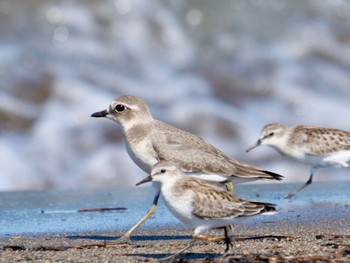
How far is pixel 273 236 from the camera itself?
271 inches

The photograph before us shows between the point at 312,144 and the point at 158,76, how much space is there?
7.29m

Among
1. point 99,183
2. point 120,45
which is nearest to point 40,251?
point 99,183

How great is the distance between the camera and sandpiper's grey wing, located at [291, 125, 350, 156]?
997 centimetres

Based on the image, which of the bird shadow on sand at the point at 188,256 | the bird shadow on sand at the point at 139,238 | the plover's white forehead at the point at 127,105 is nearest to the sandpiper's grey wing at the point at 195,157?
the plover's white forehead at the point at 127,105

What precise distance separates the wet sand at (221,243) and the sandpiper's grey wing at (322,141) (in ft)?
5.19

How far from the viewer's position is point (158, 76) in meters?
16.9

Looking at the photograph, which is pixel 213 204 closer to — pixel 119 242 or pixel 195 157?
pixel 119 242

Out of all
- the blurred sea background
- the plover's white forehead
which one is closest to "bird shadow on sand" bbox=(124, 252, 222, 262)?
the plover's white forehead

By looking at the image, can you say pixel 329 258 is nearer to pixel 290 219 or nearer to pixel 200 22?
pixel 290 219

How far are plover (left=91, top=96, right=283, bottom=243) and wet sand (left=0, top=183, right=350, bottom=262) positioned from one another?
40cm

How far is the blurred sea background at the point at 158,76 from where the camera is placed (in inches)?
556

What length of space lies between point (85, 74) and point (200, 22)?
138 inches

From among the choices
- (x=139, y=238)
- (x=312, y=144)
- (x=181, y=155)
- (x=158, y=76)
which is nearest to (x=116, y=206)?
(x=139, y=238)

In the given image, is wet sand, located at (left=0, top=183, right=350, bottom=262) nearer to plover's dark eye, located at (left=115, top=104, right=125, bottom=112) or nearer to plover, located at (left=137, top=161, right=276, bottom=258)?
plover, located at (left=137, top=161, right=276, bottom=258)
